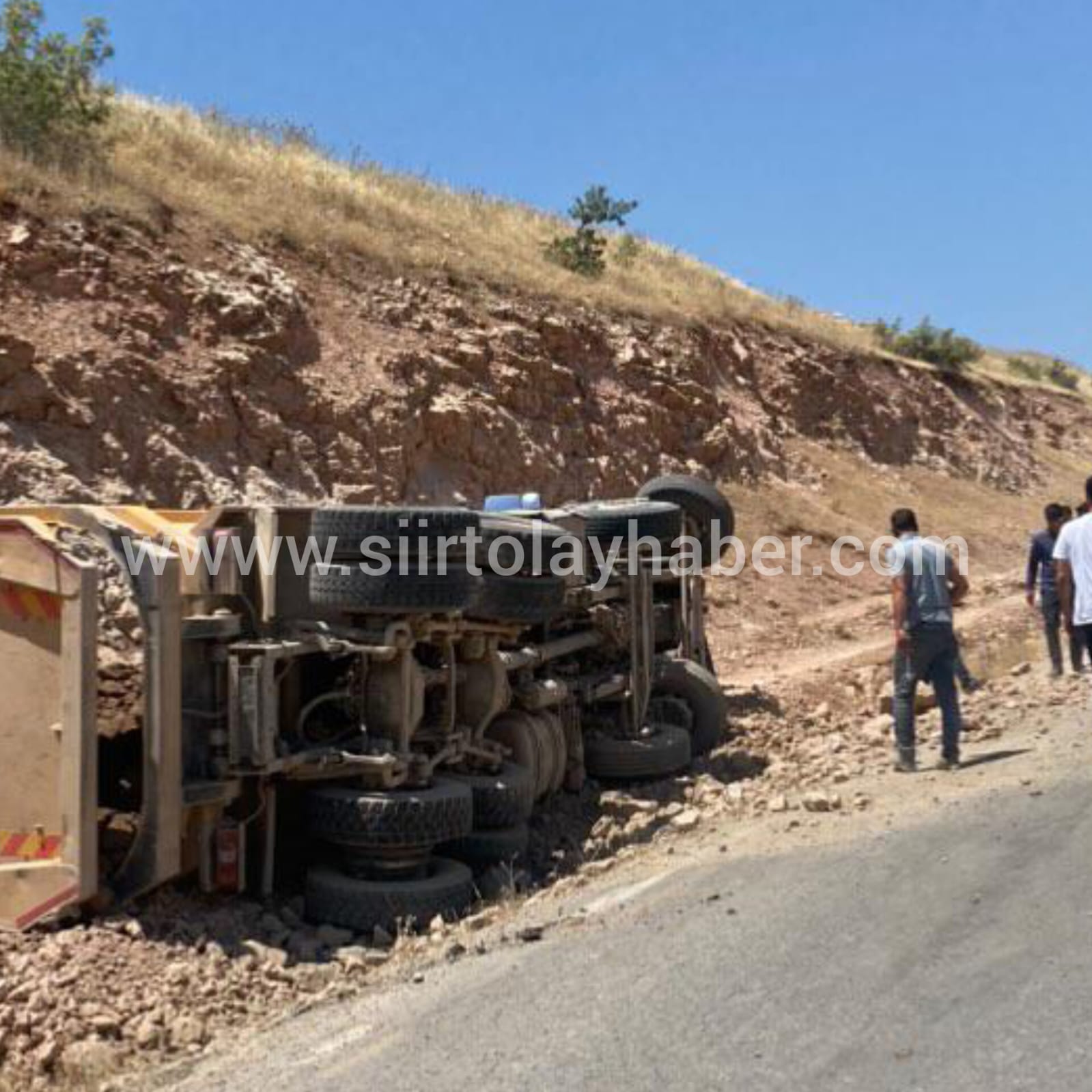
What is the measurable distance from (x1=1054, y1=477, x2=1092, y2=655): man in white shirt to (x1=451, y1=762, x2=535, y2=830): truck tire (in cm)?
422

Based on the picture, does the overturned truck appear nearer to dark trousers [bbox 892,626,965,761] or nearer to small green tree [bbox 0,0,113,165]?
dark trousers [bbox 892,626,965,761]

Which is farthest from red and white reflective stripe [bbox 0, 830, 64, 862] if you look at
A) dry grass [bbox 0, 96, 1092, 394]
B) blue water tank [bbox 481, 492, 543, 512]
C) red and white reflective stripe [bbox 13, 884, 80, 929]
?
dry grass [bbox 0, 96, 1092, 394]

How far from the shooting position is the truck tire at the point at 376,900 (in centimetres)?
598

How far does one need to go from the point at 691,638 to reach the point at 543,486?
8.87 metres

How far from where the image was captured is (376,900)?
5977 millimetres

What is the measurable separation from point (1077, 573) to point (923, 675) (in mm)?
1866

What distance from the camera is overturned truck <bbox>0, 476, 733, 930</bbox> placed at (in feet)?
17.6

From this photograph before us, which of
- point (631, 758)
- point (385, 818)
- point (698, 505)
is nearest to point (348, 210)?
point (698, 505)

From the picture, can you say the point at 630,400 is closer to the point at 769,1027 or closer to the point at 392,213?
the point at 392,213

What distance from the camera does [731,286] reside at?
31.8 m

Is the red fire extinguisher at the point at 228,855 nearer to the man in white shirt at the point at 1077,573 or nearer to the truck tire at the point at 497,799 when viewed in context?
the truck tire at the point at 497,799

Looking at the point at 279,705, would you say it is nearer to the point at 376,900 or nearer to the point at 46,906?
the point at 376,900

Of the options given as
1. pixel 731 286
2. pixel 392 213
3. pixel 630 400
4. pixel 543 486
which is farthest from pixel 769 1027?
pixel 731 286

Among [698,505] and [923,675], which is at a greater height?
[698,505]
